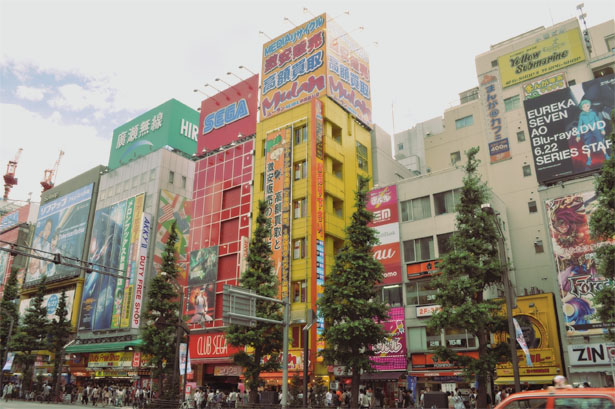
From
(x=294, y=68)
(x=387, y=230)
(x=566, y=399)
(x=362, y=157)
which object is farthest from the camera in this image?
(x=362, y=157)

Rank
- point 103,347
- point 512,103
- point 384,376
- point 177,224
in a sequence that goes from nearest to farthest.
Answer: point 384,376
point 512,103
point 103,347
point 177,224

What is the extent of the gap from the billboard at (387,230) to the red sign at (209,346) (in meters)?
15.6

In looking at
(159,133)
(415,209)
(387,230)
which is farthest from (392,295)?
(159,133)

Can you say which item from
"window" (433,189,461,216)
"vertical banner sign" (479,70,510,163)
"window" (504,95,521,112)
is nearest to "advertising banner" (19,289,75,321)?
"window" (433,189,461,216)

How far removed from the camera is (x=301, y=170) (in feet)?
144

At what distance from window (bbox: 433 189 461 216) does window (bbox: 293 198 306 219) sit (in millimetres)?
11227

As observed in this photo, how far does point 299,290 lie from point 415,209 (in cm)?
1166

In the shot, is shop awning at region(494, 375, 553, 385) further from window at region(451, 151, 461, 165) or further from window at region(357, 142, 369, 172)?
window at region(357, 142, 369, 172)

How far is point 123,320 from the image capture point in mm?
52000

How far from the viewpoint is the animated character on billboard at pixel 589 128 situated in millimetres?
34969

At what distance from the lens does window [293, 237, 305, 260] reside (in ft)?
133

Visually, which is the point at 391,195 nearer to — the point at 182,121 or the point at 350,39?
the point at 350,39

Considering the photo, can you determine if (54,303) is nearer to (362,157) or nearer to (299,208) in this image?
(299,208)

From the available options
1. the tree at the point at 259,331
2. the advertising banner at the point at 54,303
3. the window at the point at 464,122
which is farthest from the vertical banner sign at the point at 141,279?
the window at the point at 464,122
